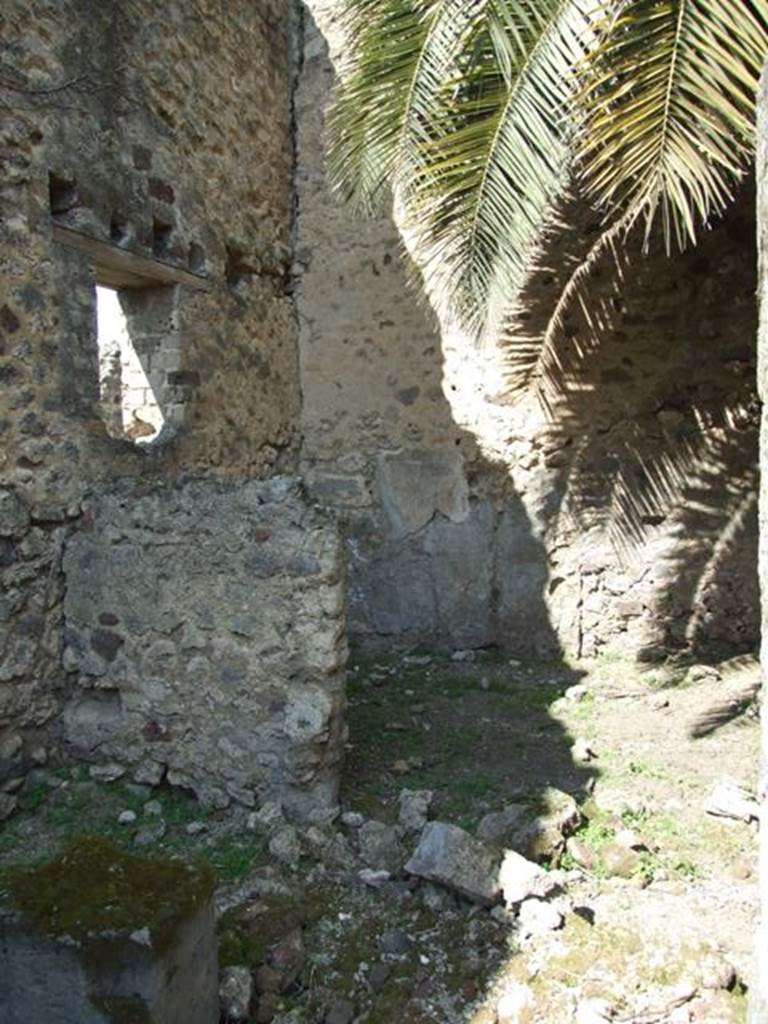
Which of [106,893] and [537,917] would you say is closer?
[106,893]

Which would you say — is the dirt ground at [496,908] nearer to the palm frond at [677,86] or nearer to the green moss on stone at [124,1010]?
the green moss on stone at [124,1010]

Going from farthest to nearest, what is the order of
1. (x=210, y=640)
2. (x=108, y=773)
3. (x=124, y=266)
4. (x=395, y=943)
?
1. (x=124, y=266)
2. (x=108, y=773)
3. (x=210, y=640)
4. (x=395, y=943)

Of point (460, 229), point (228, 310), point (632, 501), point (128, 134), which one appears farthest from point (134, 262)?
point (632, 501)

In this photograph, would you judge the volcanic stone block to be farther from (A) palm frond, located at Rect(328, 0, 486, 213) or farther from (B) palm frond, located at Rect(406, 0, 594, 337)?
(A) palm frond, located at Rect(328, 0, 486, 213)

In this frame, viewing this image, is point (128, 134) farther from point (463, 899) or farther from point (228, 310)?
point (463, 899)

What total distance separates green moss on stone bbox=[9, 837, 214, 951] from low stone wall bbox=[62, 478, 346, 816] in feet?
3.46

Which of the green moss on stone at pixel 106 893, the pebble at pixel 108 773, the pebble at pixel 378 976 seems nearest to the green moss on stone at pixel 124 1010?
the green moss on stone at pixel 106 893

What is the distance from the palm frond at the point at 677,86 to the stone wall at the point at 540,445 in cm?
158

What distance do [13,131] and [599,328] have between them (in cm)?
351

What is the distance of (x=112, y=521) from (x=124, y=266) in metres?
1.45

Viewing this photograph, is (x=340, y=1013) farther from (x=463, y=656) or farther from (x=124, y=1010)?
(x=463, y=656)

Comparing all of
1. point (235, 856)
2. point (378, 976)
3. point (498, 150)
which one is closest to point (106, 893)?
point (378, 976)

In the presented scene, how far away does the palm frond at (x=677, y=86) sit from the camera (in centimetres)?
326

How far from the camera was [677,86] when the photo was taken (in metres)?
3.37
